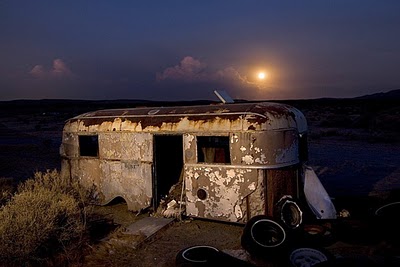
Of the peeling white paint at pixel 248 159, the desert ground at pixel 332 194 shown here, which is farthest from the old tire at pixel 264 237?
the peeling white paint at pixel 248 159

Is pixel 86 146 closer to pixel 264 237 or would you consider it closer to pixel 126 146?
pixel 126 146

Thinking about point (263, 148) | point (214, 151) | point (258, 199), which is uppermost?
point (263, 148)

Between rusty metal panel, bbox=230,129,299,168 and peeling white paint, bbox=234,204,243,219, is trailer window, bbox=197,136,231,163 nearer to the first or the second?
rusty metal panel, bbox=230,129,299,168

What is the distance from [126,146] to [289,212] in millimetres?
4078

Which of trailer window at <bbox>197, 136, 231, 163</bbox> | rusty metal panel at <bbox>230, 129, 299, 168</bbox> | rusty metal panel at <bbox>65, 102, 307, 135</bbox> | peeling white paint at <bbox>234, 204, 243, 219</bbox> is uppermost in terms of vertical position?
rusty metal panel at <bbox>65, 102, 307, 135</bbox>

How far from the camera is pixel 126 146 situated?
8.31 m

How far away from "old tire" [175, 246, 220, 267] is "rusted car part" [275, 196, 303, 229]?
1743 mm

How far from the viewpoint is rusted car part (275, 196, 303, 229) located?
6.66 metres

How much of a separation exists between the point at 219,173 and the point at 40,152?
48.3 ft

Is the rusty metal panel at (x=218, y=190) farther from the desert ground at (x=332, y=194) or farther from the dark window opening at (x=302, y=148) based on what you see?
the dark window opening at (x=302, y=148)

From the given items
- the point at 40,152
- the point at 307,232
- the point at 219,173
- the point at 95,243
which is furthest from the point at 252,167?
the point at 40,152

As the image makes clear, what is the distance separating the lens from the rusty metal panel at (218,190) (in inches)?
270

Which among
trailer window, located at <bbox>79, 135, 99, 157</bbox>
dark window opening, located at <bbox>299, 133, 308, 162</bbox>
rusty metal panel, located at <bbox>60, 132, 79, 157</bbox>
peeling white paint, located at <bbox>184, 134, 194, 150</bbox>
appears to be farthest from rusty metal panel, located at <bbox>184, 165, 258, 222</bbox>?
rusty metal panel, located at <bbox>60, 132, 79, 157</bbox>

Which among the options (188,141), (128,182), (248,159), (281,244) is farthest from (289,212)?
(128,182)
